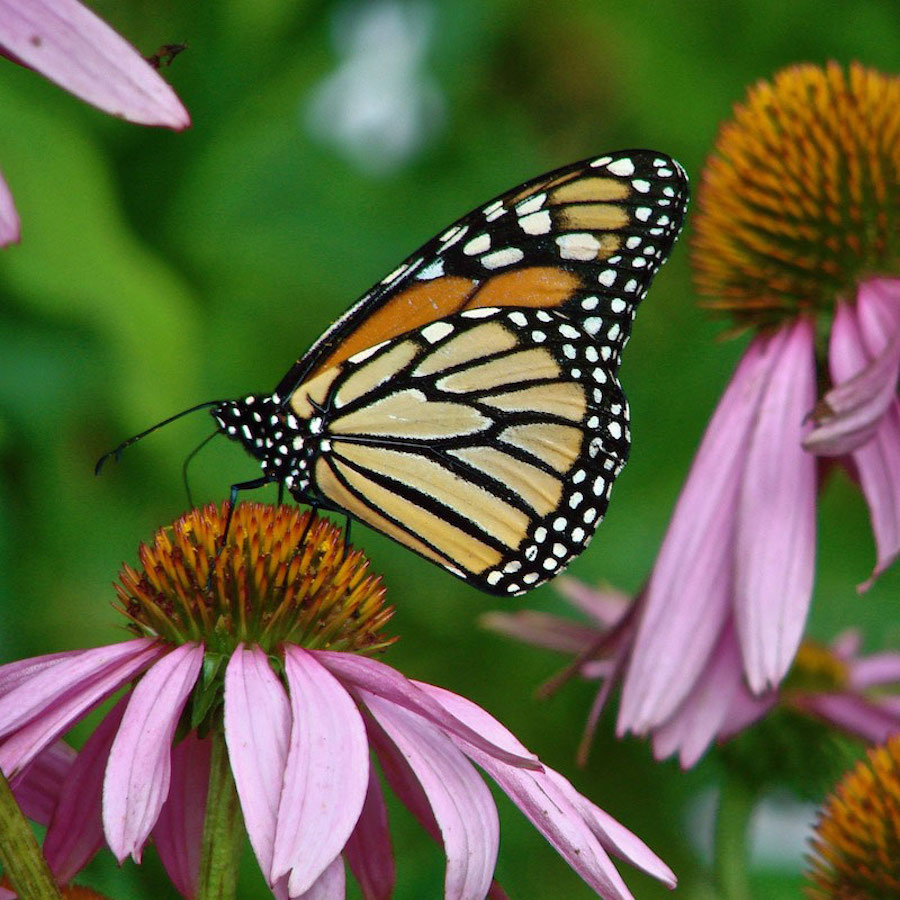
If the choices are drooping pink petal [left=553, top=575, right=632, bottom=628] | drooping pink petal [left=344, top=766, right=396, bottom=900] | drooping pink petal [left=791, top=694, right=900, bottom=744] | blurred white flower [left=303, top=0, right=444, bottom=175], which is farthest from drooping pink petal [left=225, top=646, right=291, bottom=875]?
blurred white flower [left=303, top=0, right=444, bottom=175]

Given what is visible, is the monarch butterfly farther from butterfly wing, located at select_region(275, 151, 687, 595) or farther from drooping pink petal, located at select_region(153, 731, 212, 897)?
drooping pink petal, located at select_region(153, 731, 212, 897)

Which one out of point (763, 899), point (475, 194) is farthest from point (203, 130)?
point (763, 899)

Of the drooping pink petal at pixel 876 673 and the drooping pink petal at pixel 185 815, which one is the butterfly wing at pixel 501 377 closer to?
the drooping pink petal at pixel 185 815

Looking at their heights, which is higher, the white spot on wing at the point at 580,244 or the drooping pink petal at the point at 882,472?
the white spot on wing at the point at 580,244

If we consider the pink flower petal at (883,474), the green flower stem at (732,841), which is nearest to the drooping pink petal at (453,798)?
the pink flower petal at (883,474)

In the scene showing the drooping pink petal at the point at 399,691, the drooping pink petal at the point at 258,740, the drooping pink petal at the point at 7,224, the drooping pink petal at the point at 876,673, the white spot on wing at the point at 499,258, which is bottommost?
the drooping pink petal at the point at 876,673

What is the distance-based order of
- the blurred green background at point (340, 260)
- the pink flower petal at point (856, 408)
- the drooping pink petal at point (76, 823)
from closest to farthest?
the drooping pink petal at point (76, 823) → the pink flower petal at point (856, 408) → the blurred green background at point (340, 260)

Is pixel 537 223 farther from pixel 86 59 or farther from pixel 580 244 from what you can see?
pixel 86 59
